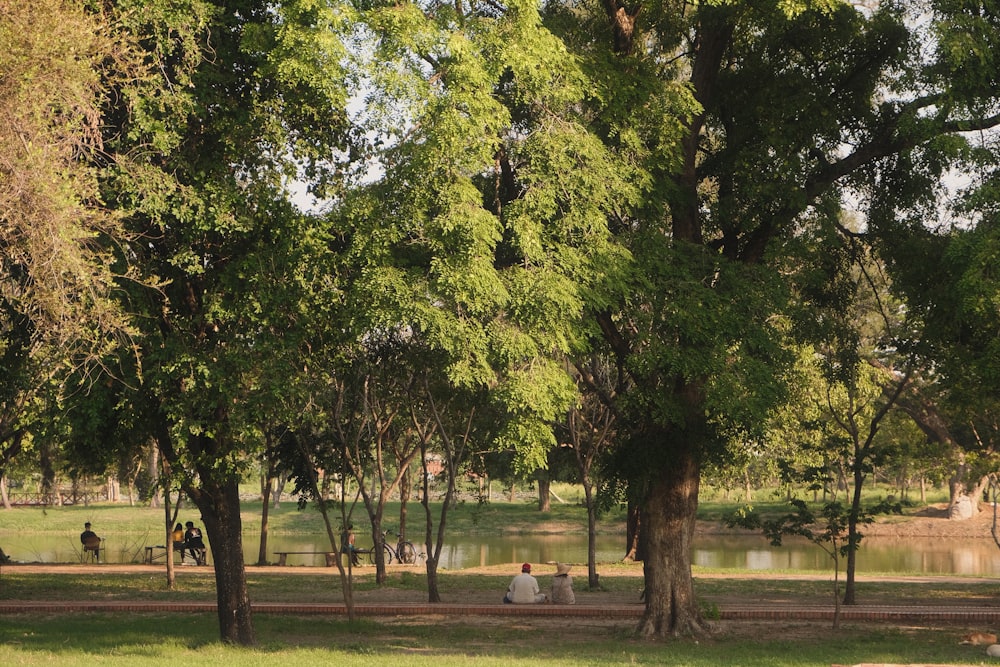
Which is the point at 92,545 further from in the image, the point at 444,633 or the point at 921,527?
the point at 921,527

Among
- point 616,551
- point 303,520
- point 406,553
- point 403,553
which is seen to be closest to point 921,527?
point 616,551

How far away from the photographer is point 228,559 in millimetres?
15688

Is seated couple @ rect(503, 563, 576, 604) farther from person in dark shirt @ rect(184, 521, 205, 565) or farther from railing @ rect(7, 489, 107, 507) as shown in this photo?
railing @ rect(7, 489, 107, 507)

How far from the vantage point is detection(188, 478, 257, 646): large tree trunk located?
1549cm

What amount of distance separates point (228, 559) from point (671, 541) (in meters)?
6.53

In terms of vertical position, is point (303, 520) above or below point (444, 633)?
below

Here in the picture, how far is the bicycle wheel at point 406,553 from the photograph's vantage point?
30.8m

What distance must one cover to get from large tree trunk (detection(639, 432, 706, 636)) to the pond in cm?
1507

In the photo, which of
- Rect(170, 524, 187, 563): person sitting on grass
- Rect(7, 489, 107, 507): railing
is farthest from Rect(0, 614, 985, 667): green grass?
Rect(7, 489, 107, 507): railing

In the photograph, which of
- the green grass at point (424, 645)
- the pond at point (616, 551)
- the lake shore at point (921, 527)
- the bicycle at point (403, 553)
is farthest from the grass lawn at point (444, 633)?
the lake shore at point (921, 527)

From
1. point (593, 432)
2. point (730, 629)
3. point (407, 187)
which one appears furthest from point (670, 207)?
point (593, 432)

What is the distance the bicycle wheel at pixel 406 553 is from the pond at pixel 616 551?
5.82 ft

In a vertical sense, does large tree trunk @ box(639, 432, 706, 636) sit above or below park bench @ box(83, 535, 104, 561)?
above

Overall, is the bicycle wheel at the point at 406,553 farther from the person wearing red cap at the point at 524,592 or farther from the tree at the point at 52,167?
the tree at the point at 52,167
